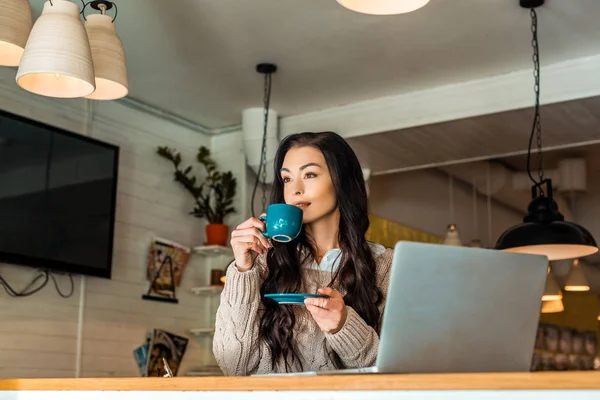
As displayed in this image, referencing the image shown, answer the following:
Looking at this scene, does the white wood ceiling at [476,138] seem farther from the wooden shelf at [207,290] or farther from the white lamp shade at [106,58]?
the white lamp shade at [106,58]

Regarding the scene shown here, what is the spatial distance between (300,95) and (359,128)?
40 cm

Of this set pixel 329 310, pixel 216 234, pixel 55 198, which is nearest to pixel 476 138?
pixel 216 234

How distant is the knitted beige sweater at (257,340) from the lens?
1742 mm

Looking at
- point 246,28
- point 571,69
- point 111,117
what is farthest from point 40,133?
point 571,69

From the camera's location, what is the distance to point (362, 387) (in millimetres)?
1135

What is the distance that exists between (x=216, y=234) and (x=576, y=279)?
264 centimetres

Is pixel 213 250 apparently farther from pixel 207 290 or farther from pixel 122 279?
pixel 122 279

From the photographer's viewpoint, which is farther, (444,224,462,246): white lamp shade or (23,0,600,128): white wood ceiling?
(444,224,462,246): white lamp shade

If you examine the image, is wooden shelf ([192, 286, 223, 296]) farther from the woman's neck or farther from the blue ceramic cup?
the blue ceramic cup

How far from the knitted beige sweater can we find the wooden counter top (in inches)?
17.0

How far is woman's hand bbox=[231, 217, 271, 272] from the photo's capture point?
1795mm

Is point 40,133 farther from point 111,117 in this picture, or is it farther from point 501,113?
point 501,113

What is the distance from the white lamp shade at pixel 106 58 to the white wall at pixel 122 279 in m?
1.46

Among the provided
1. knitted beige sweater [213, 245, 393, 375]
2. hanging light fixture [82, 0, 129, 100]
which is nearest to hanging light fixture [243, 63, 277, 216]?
hanging light fixture [82, 0, 129, 100]
